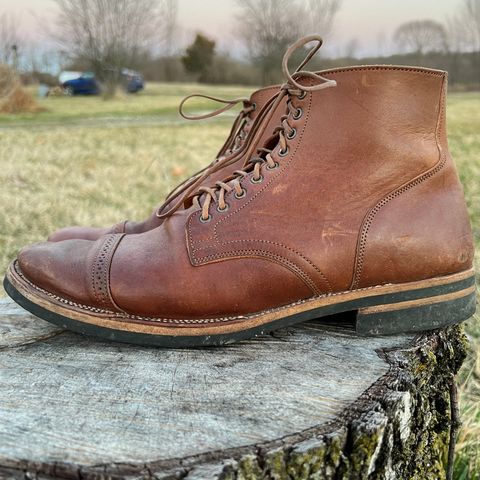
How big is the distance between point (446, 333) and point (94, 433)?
3.00 feet

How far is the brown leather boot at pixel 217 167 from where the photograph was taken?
1567 mm

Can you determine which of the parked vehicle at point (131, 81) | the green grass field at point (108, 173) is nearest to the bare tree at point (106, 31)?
the parked vehicle at point (131, 81)


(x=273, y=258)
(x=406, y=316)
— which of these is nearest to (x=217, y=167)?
(x=273, y=258)

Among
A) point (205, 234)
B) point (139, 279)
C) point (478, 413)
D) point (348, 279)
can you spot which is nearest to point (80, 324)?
point (139, 279)

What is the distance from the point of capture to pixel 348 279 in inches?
54.1

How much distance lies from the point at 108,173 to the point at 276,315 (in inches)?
211

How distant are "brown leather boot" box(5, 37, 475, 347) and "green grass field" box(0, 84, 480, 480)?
788 mm


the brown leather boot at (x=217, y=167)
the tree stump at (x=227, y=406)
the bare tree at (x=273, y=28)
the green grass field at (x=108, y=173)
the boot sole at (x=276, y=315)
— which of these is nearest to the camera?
the tree stump at (x=227, y=406)

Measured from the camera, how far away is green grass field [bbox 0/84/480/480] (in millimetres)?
2664

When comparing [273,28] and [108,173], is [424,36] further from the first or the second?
[108,173]

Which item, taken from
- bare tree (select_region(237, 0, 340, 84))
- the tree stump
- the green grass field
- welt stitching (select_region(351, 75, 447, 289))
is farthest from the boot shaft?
bare tree (select_region(237, 0, 340, 84))

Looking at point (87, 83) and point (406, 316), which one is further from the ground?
point (87, 83)

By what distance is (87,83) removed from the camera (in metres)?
26.7

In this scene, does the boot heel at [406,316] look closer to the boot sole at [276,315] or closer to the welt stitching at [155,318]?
the boot sole at [276,315]
